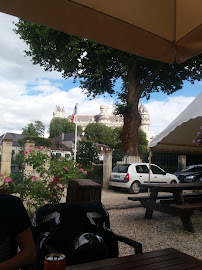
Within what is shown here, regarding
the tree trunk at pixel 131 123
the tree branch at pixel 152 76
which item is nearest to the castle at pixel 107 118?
the tree branch at pixel 152 76

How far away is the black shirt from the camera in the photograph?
1565 millimetres

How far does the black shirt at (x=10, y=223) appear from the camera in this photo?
1565 millimetres

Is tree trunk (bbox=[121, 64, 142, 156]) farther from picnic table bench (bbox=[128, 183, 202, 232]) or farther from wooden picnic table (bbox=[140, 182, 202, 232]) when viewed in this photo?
wooden picnic table (bbox=[140, 182, 202, 232])

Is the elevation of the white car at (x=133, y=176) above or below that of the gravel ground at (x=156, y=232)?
above

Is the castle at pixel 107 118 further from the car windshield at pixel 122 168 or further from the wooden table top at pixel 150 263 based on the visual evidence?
the wooden table top at pixel 150 263

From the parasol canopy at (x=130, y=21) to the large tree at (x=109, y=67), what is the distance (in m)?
14.7

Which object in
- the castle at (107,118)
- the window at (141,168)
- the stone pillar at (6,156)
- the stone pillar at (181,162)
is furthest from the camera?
the castle at (107,118)

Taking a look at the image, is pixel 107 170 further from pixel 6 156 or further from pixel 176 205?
pixel 176 205

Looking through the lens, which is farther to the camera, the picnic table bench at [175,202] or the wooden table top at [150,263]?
the picnic table bench at [175,202]

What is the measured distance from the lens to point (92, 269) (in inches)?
62.1

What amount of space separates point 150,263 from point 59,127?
7541cm

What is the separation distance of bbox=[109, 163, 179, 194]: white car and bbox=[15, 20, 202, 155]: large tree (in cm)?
425

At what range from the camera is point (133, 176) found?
1242 centimetres

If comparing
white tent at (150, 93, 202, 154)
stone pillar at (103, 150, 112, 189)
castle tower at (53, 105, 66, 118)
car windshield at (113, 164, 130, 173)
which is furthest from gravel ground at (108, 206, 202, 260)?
castle tower at (53, 105, 66, 118)
